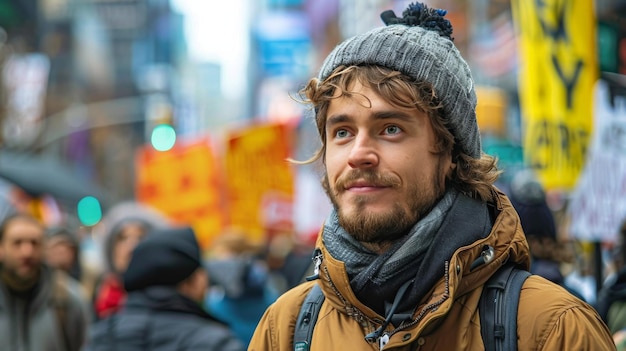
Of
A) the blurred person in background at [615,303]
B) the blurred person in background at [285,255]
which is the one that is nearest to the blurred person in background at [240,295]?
the blurred person in background at [285,255]

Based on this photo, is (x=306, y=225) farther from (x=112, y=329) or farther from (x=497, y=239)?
(x=497, y=239)

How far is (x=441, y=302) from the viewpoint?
2.51m

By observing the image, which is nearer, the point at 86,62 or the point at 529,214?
the point at 529,214

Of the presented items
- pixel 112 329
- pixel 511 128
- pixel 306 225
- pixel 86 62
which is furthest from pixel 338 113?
pixel 86 62

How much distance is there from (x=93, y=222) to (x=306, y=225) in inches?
956

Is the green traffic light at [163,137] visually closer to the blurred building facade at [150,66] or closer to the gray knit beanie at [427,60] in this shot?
the blurred building facade at [150,66]

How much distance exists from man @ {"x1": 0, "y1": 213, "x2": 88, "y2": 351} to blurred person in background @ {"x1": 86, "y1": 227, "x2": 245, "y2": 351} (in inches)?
70.2

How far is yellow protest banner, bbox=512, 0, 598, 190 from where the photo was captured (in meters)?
6.99

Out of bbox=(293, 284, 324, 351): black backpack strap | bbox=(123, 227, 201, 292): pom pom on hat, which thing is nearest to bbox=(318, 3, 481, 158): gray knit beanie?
bbox=(293, 284, 324, 351): black backpack strap

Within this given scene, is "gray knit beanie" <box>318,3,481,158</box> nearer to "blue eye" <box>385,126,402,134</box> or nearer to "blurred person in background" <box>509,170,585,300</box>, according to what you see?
"blue eye" <box>385,126,402,134</box>

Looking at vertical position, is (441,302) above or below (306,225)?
above

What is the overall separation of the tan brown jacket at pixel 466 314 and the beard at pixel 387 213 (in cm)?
11

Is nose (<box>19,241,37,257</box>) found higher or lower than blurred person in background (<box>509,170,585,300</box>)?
lower

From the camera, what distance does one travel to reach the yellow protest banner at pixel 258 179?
12.6 m
